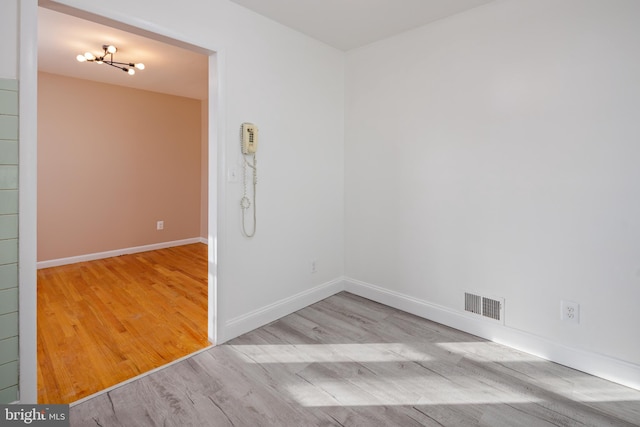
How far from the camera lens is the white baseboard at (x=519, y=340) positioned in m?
2.01

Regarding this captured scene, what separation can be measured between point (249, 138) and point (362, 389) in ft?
6.17

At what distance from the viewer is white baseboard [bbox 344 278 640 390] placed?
2.01 metres

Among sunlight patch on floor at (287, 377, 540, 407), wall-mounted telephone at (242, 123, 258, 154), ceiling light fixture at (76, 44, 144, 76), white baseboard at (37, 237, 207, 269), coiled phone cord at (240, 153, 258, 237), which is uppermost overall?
ceiling light fixture at (76, 44, 144, 76)

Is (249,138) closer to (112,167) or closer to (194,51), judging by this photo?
(194,51)

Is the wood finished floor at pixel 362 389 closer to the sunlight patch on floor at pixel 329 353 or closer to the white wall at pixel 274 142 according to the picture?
the sunlight patch on floor at pixel 329 353

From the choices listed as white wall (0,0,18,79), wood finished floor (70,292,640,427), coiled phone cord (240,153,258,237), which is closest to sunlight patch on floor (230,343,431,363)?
wood finished floor (70,292,640,427)

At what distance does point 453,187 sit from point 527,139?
61 centimetres

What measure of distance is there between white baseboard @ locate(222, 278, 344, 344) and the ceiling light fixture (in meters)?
3.10

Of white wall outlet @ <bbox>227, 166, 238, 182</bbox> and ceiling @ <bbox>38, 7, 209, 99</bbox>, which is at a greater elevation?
ceiling @ <bbox>38, 7, 209, 99</bbox>

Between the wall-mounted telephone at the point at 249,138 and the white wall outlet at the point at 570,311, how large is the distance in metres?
2.43

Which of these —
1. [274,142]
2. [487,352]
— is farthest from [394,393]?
[274,142]

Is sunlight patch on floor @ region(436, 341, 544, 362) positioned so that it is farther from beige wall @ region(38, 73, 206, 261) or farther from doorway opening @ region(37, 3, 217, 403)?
beige wall @ region(38, 73, 206, 261)

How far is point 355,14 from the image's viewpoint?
2590 mm

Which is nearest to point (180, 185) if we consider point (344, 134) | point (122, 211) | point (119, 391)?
point (122, 211)
